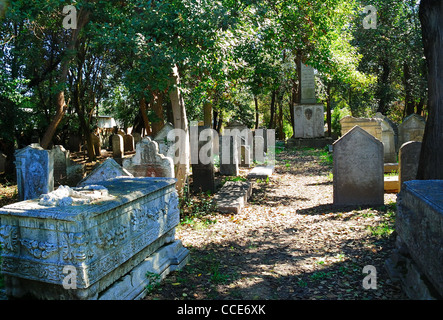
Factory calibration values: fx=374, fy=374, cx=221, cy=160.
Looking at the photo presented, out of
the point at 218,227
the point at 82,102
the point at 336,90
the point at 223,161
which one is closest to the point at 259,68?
the point at 223,161

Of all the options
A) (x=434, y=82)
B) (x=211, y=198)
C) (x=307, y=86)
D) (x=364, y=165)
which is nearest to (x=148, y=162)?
(x=211, y=198)

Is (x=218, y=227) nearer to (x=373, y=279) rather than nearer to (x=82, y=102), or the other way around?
(x=373, y=279)

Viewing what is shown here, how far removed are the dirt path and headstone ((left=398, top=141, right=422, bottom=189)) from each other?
653 mm

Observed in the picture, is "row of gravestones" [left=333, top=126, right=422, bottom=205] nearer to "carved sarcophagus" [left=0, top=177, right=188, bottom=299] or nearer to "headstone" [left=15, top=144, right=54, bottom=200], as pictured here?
"carved sarcophagus" [left=0, top=177, right=188, bottom=299]

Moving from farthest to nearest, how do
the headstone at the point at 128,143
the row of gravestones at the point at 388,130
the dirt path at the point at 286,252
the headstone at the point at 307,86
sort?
the headstone at the point at 307,86 < the headstone at the point at 128,143 < the row of gravestones at the point at 388,130 < the dirt path at the point at 286,252

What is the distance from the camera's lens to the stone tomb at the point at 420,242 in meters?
3.15

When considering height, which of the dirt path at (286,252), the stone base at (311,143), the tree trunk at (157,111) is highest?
the tree trunk at (157,111)

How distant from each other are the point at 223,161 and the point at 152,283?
28.5ft

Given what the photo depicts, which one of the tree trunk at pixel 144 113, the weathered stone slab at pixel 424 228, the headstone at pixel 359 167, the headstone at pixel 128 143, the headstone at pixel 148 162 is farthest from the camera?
the headstone at pixel 128 143

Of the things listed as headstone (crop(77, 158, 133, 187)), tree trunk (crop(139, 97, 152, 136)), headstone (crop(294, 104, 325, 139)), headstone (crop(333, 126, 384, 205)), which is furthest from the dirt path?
headstone (crop(294, 104, 325, 139))

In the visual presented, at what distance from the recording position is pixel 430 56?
542 centimetres

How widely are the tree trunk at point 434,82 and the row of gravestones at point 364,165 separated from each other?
2.13 m

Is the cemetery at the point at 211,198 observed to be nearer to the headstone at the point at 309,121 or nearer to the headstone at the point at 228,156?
the headstone at the point at 228,156

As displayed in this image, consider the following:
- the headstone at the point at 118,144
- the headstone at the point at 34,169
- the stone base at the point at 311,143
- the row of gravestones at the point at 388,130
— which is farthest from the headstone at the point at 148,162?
the stone base at the point at 311,143
